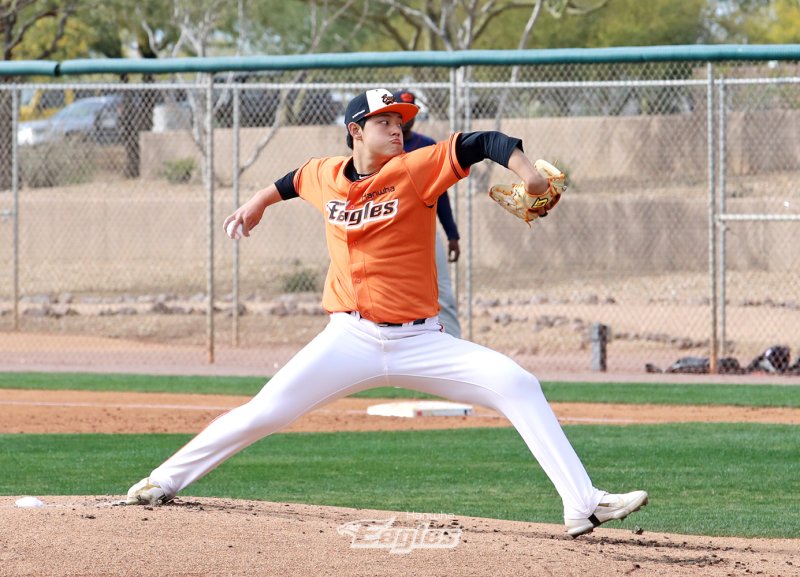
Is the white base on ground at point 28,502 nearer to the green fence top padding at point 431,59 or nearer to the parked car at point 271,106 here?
the green fence top padding at point 431,59

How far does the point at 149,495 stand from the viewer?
5980 millimetres

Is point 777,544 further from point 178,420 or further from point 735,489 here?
point 178,420

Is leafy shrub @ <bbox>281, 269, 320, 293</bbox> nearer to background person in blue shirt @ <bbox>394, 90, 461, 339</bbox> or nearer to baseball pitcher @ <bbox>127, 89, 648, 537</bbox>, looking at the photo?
background person in blue shirt @ <bbox>394, 90, 461, 339</bbox>

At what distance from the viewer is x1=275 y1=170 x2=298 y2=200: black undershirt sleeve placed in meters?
6.16

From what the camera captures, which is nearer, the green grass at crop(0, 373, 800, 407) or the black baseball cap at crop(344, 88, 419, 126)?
the black baseball cap at crop(344, 88, 419, 126)

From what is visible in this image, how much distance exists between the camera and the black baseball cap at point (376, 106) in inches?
224

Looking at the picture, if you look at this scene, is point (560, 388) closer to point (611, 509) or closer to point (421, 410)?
point (421, 410)

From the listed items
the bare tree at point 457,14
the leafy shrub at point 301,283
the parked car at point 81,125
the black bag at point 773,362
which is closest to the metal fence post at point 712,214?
the black bag at point 773,362

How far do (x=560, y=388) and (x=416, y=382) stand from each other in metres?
7.62

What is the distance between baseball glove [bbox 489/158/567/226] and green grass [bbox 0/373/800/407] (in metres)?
7.22
